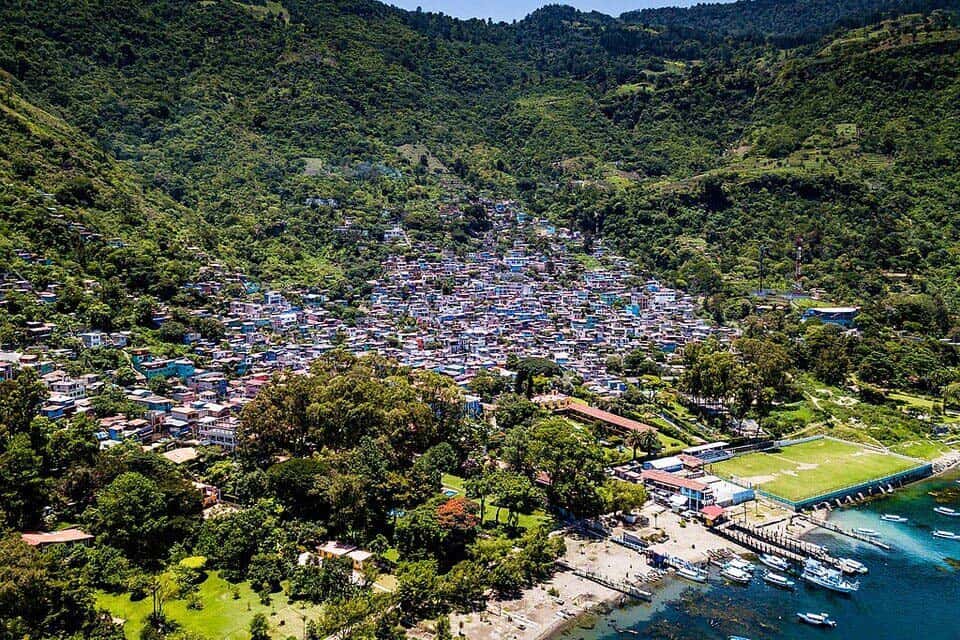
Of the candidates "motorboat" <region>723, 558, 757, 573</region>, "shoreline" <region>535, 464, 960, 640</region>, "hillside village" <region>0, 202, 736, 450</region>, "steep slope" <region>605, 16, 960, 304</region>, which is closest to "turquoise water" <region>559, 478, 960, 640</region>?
"shoreline" <region>535, 464, 960, 640</region>

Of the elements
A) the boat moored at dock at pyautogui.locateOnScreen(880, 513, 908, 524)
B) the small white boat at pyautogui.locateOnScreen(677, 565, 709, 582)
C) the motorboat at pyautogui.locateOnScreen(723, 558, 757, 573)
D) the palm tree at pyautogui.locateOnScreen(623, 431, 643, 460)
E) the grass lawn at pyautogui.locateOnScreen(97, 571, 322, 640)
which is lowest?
the grass lawn at pyautogui.locateOnScreen(97, 571, 322, 640)

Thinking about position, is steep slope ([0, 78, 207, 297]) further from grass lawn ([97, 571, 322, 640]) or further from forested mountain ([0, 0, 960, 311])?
grass lawn ([97, 571, 322, 640])

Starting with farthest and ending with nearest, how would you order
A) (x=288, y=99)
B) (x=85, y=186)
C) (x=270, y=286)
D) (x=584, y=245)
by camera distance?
1. (x=288, y=99)
2. (x=584, y=245)
3. (x=270, y=286)
4. (x=85, y=186)

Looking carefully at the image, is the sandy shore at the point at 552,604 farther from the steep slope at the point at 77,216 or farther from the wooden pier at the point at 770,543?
the steep slope at the point at 77,216

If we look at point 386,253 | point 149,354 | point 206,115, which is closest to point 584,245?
point 386,253

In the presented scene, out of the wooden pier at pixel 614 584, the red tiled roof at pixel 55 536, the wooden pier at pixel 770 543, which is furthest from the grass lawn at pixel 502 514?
the red tiled roof at pixel 55 536

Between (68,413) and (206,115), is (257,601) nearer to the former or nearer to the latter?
(68,413)

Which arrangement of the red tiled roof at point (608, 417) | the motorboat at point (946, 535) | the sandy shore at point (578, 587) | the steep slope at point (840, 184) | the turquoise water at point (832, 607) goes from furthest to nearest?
the steep slope at point (840, 184), the red tiled roof at point (608, 417), the motorboat at point (946, 535), the turquoise water at point (832, 607), the sandy shore at point (578, 587)
